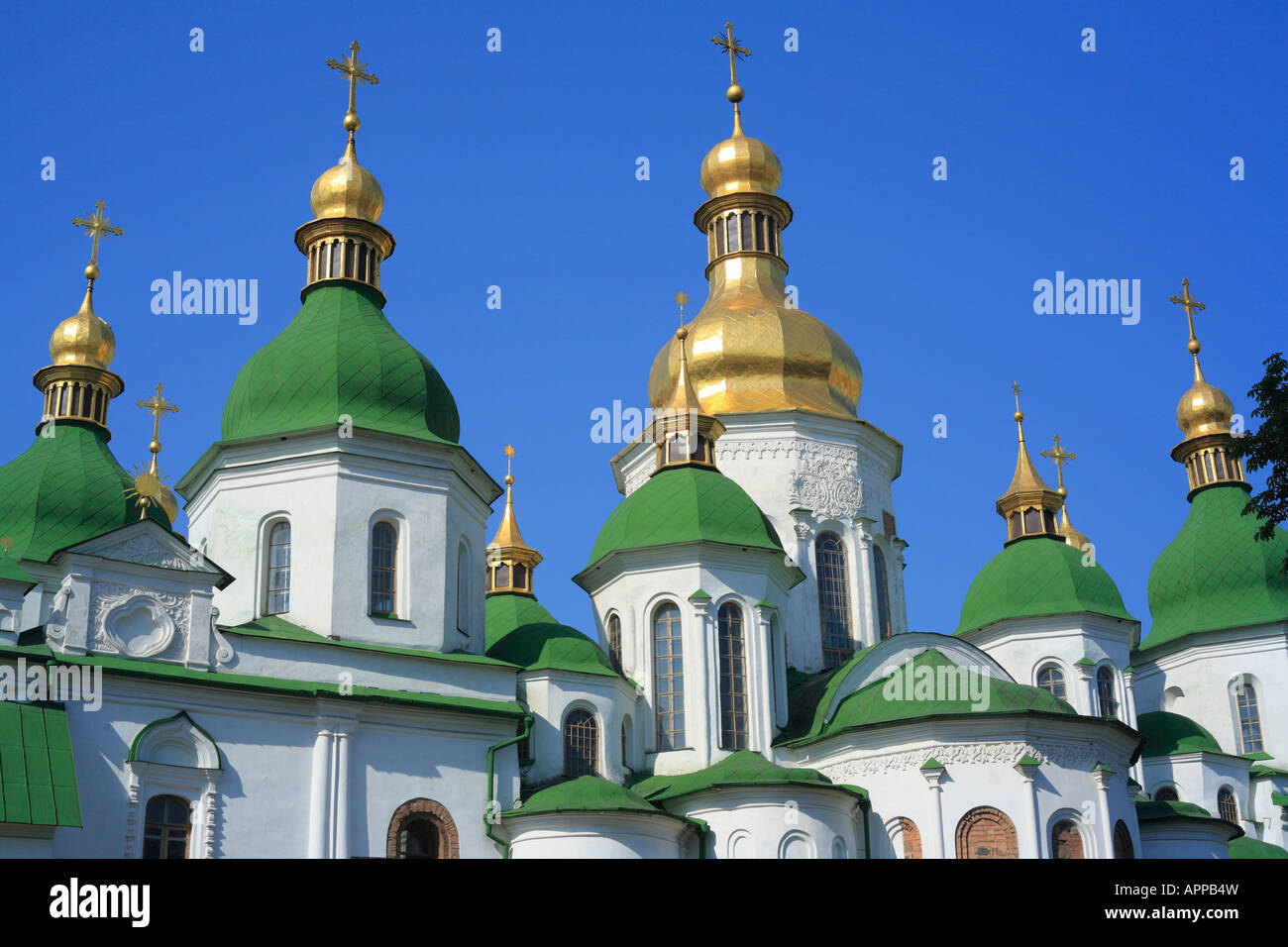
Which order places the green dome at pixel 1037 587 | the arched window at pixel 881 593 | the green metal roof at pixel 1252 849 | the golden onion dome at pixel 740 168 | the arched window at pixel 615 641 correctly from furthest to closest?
1. the golden onion dome at pixel 740 168
2. the green dome at pixel 1037 587
3. the arched window at pixel 881 593
4. the green metal roof at pixel 1252 849
5. the arched window at pixel 615 641

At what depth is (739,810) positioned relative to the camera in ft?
70.8

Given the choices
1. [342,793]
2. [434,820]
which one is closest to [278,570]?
[342,793]

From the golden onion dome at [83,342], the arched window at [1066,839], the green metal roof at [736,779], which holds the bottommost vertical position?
the arched window at [1066,839]

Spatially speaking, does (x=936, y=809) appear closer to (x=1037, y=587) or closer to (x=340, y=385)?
(x=1037, y=587)

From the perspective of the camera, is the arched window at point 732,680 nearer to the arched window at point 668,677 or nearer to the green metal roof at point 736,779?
the arched window at point 668,677

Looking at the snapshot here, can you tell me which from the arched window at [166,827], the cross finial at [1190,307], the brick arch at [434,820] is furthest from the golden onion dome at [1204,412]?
the arched window at [166,827]

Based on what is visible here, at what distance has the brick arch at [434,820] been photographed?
2017 cm

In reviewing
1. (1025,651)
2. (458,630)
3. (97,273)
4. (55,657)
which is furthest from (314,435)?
(1025,651)

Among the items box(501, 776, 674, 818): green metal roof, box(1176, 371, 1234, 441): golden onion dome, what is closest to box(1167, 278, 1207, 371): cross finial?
box(1176, 371, 1234, 441): golden onion dome

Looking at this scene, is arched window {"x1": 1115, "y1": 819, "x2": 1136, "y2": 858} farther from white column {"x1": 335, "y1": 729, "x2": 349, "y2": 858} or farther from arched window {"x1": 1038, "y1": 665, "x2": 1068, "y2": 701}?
white column {"x1": 335, "y1": 729, "x2": 349, "y2": 858}

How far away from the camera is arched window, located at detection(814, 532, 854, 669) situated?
92.9 ft

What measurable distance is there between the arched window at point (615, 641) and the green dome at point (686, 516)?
1.07 metres
